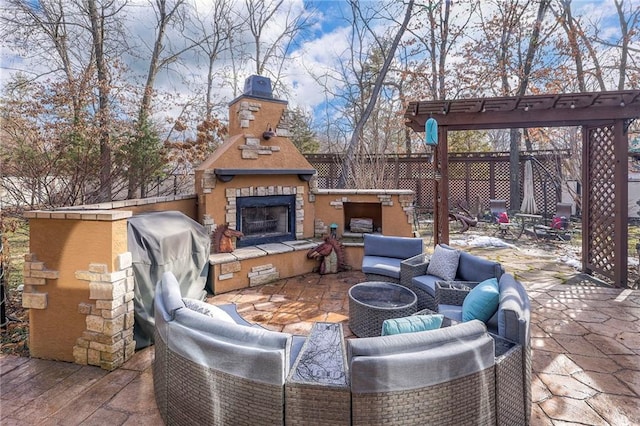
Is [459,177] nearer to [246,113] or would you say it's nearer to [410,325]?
[246,113]

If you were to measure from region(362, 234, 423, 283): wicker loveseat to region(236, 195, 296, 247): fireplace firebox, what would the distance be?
6.16 ft

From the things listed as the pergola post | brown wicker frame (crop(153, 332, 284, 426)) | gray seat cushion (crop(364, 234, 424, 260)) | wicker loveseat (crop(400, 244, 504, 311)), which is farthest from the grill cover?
the pergola post

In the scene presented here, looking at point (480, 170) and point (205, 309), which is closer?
point (205, 309)

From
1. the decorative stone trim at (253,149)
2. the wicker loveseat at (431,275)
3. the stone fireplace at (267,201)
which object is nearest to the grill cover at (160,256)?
the stone fireplace at (267,201)

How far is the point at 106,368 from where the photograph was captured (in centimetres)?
318

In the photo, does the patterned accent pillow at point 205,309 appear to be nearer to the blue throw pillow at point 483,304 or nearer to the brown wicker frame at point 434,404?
the brown wicker frame at point 434,404

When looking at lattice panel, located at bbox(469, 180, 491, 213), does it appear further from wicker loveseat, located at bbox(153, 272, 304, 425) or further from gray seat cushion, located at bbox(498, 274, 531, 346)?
wicker loveseat, located at bbox(153, 272, 304, 425)

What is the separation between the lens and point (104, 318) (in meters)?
3.18

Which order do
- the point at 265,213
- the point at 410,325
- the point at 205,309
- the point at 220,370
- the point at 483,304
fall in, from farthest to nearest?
the point at 265,213 → the point at 483,304 → the point at 205,309 → the point at 410,325 → the point at 220,370

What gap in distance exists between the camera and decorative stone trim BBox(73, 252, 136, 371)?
10.4ft

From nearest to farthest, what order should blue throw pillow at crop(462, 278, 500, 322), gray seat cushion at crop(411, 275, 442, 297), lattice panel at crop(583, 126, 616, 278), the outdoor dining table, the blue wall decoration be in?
blue throw pillow at crop(462, 278, 500, 322)
gray seat cushion at crop(411, 275, 442, 297)
the blue wall decoration
lattice panel at crop(583, 126, 616, 278)
the outdoor dining table

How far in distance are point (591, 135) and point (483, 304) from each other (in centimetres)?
500

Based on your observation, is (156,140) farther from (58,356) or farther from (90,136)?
(58,356)

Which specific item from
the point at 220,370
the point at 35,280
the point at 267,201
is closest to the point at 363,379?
the point at 220,370
